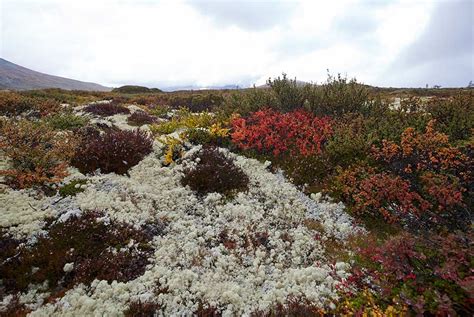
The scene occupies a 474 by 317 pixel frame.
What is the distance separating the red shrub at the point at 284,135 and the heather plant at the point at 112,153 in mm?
3206

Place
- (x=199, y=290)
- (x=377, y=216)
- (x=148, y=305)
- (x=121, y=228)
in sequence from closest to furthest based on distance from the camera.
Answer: (x=148, y=305)
(x=199, y=290)
(x=121, y=228)
(x=377, y=216)

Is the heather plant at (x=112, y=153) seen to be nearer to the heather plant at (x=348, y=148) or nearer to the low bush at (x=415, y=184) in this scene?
the heather plant at (x=348, y=148)

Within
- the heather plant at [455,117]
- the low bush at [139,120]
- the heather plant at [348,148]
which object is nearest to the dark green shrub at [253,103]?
the heather plant at [348,148]

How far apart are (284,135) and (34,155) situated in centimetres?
744

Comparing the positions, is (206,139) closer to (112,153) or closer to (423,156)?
(112,153)

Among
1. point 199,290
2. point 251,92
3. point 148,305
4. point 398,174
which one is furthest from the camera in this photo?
point 251,92

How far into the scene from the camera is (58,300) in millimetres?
4418

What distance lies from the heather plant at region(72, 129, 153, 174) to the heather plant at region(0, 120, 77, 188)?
395 mm

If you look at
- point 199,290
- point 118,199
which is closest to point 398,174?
point 199,290

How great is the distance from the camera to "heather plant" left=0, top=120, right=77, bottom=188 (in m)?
7.23

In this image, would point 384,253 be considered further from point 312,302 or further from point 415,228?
point 415,228

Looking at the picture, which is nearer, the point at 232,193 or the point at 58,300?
the point at 58,300

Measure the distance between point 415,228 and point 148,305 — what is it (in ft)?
17.9

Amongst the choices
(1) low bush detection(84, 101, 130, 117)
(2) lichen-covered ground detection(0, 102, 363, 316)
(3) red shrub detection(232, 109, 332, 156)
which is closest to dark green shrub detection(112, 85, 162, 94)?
(1) low bush detection(84, 101, 130, 117)
